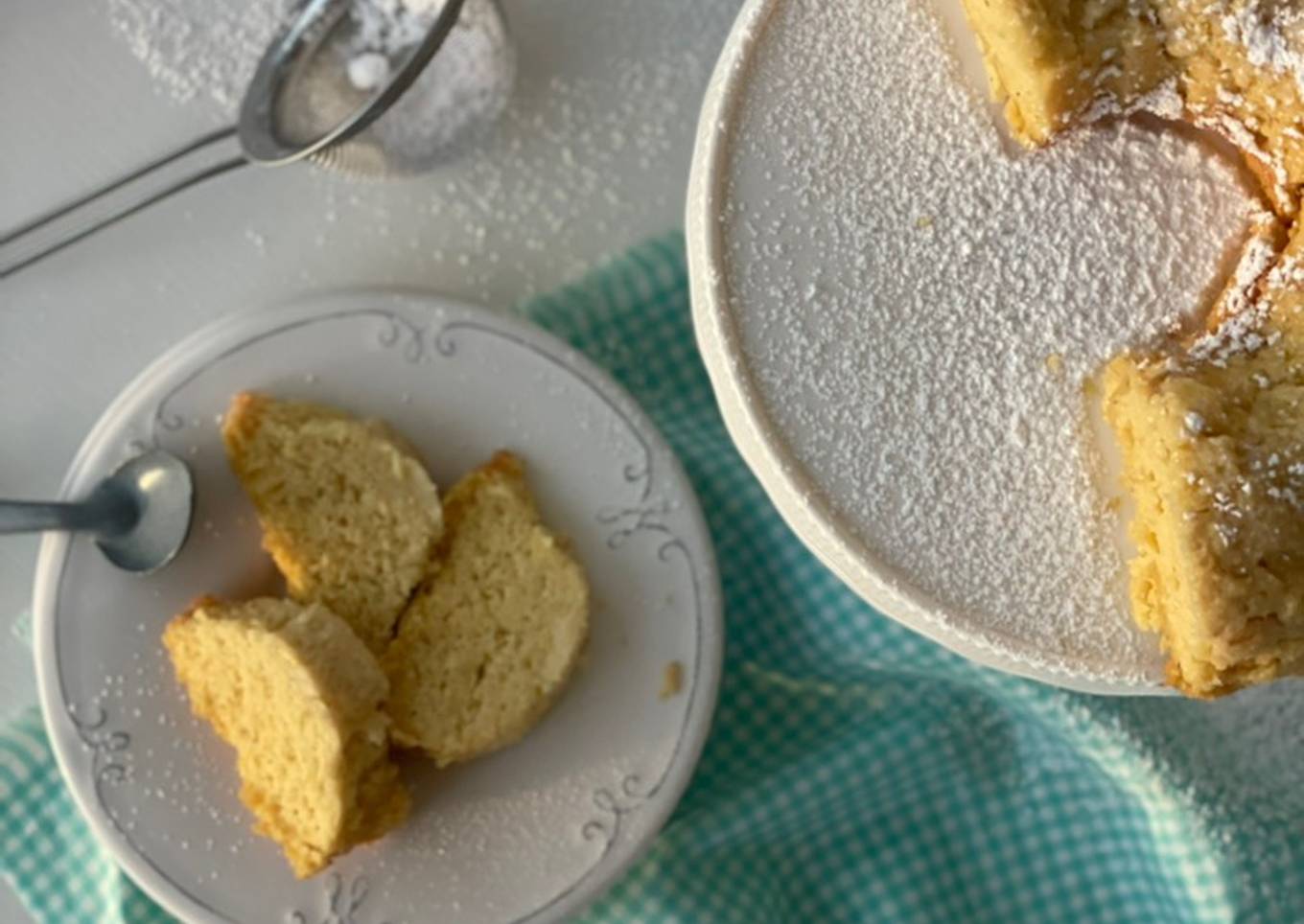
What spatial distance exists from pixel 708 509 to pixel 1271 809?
20.9 inches

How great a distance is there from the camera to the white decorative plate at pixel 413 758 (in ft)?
3.57

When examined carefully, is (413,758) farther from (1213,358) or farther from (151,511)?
(1213,358)

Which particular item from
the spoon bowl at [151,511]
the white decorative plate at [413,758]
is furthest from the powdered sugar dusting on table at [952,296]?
the spoon bowl at [151,511]

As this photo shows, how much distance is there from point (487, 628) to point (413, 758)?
12cm

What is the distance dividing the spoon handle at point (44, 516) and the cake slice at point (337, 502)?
11 cm

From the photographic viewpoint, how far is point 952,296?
2.53ft

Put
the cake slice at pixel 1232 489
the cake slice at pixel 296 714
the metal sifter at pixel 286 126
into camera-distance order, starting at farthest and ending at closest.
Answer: the metal sifter at pixel 286 126
the cake slice at pixel 296 714
the cake slice at pixel 1232 489

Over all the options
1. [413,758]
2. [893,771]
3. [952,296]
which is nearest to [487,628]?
[413,758]

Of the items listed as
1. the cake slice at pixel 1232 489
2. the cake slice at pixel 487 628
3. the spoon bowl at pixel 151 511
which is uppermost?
the spoon bowl at pixel 151 511

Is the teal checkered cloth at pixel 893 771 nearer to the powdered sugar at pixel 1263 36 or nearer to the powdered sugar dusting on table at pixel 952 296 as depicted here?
the powdered sugar dusting on table at pixel 952 296

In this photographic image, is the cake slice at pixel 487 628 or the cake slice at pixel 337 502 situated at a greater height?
the cake slice at pixel 337 502

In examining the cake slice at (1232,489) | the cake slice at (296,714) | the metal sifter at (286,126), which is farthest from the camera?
the metal sifter at (286,126)

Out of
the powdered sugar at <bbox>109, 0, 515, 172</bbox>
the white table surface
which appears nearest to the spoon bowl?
the white table surface

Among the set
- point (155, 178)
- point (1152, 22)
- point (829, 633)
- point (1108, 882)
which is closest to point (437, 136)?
point (155, 178)
